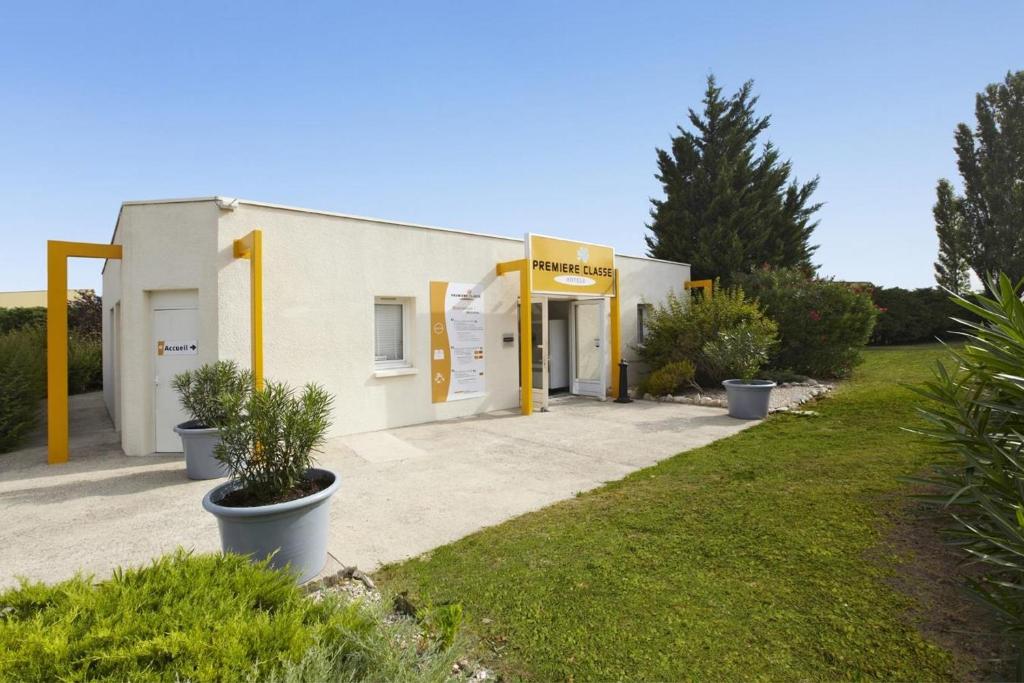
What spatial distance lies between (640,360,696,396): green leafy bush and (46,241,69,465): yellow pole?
10.6 m

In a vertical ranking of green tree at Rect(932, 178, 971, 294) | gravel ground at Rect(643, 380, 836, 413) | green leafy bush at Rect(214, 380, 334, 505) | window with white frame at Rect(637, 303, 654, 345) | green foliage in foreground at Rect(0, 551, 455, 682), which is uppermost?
green tree at Rect(932, 178, 971, 294)

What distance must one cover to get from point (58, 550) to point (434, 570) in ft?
10.4

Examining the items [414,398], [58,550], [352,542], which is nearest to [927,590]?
[352,542]

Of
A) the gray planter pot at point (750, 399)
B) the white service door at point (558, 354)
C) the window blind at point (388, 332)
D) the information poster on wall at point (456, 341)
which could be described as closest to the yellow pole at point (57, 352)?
the window blind at point (388, 332)

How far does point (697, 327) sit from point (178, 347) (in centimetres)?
1043

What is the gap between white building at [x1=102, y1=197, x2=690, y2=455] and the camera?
6.77 m

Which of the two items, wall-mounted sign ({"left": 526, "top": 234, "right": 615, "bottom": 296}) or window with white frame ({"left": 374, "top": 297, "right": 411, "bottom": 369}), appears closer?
window with white frame ({"left": 374, "top": 297, "right": 411, "bottom": 369})

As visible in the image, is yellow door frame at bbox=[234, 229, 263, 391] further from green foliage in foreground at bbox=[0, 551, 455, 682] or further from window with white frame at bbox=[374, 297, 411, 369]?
green foliage in foreground at bbox=[0, 551, 455, 682]

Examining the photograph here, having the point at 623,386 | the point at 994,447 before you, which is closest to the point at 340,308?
the point at 623,386

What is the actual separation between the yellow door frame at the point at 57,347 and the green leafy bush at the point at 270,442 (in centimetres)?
529

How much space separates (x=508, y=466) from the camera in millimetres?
6016

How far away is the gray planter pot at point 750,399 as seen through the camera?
8.42 meters

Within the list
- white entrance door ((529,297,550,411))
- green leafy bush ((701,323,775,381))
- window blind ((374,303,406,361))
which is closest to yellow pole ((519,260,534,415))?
white entrance door ((529,297,550,411))

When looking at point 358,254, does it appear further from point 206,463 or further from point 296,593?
point 296,593
